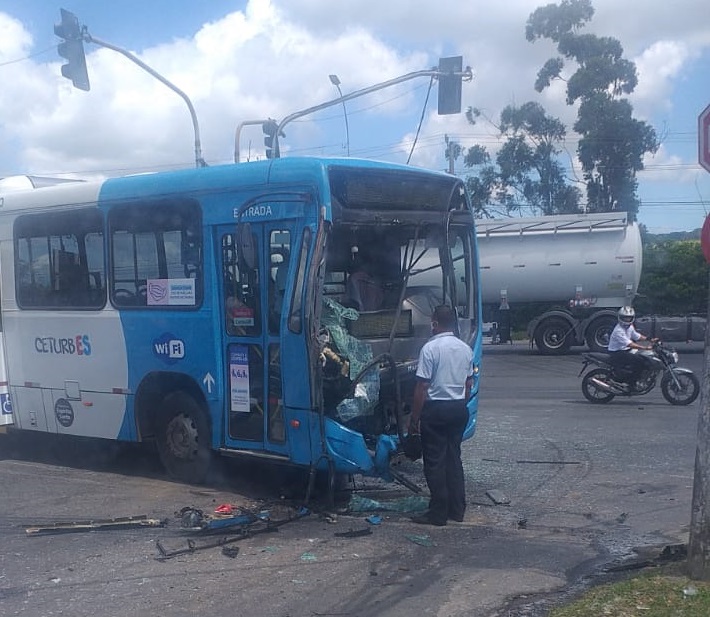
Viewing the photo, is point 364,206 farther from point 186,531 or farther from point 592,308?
point 592,308

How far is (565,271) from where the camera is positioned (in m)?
25.1

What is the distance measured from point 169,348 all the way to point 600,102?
30718mm

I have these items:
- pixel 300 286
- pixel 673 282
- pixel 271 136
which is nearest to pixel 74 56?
pixel 271 136

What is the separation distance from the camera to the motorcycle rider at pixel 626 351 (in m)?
14.8

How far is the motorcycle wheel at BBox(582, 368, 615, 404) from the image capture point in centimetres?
1511

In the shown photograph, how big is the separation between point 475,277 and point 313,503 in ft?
9.82

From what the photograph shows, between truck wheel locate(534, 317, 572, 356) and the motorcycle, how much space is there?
31.3 ft

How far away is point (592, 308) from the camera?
82.2 ft

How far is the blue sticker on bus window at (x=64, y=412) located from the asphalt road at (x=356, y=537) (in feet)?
1.89

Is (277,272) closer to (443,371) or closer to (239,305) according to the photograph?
(239,305)

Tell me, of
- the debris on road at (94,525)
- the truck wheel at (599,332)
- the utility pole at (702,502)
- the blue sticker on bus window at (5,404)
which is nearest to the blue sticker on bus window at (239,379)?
the debris on road at (94,525)

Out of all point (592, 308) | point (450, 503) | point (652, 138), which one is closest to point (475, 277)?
point (450, 503)

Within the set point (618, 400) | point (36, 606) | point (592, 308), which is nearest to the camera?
point (36, 606)

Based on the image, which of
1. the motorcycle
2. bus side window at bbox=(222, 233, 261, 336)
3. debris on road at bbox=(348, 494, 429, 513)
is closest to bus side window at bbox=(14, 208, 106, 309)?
bus side window at bbox=(222, 233, 261, 336)
